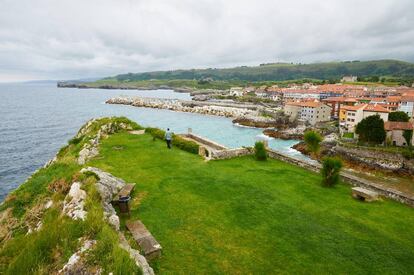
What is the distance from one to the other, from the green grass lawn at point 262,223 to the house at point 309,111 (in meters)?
65.1

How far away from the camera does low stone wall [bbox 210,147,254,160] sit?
1614 centimetres

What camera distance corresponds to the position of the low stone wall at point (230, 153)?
53.0 ft

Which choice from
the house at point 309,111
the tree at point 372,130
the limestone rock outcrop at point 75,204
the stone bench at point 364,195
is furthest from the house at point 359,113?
the limestone rock outcrop at point 75,204

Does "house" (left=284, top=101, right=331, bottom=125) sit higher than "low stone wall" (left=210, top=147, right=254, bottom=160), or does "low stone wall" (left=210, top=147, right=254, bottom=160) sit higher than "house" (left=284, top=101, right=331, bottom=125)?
"low stone wall" (left=210, top=147, right=254, bottom=160)

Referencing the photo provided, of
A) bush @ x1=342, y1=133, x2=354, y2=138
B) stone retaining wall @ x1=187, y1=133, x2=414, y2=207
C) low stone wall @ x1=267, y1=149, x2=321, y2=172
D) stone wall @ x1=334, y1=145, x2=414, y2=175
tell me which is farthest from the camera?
bush @ x1=342, y1=133, x2=354, y2=138

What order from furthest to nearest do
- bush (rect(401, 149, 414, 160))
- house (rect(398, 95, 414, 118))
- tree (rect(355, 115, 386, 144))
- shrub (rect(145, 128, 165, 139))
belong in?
house (rect(398, 95, 414, 118)), tree (rect(355, 115, 386, 144)), bush (rect(401, 149, 414, 160)), shrub (rect(145, 128, 165, 139))

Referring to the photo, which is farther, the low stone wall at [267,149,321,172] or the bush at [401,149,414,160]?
the bush at [401,149,414,160]

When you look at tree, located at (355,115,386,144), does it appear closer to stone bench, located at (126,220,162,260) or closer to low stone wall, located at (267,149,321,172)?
low stone wall, located at (267,149,321,172)

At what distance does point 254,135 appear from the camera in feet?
194

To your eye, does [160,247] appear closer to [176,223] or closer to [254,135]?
[176,223]

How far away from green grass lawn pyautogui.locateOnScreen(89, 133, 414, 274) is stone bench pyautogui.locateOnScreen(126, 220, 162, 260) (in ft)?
1.04

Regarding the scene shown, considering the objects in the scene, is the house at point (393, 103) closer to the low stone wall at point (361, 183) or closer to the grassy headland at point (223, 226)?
the low stone wall at point (361, 183)

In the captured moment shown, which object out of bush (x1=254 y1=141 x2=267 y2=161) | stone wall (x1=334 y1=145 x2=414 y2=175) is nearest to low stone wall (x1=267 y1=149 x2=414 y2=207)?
bush (x1=254 y1=141 x2=267 y2=161)

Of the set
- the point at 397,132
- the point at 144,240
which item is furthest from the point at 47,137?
the point at 397,132
